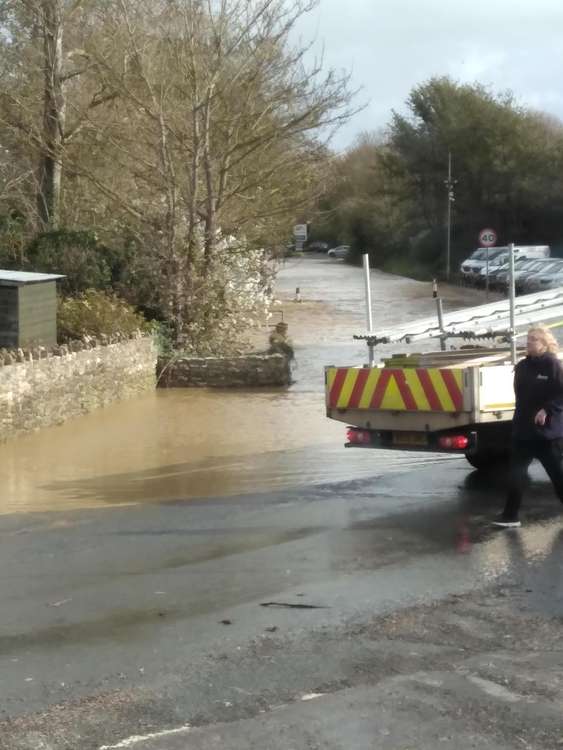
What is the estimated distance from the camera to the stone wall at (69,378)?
16094 mm

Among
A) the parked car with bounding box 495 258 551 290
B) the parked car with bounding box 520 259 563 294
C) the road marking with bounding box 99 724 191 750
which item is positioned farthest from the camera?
the parked car with bounding box 495 258 551 290

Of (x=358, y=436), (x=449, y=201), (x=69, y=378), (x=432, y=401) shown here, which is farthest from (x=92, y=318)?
(x=449, y=201)

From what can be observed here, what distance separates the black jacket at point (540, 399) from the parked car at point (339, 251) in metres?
76.1

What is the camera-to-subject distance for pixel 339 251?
300ft

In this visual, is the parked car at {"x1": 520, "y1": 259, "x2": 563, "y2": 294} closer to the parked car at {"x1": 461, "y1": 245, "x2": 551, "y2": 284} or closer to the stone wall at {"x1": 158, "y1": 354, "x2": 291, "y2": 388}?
the parked car at {"x1": 461, "y1": 245, "x2": 551, "y2": 284}

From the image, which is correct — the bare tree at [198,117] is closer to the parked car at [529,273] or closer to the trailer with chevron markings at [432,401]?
the trailer with chevron markings at [432,401]

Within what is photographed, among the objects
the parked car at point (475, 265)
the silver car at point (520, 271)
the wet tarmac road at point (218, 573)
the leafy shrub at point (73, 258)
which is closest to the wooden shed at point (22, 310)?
the wet tarmac road at point (218, 573)

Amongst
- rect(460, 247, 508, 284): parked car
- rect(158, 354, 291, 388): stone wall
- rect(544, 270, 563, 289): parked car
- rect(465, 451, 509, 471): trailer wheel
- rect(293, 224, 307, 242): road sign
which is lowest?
rect(465, 451, 509, 471): trailer wheel

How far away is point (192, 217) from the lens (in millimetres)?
23625

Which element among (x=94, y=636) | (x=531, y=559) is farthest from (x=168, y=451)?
(x=94, y=636)

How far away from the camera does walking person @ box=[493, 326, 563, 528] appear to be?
962 centimetres

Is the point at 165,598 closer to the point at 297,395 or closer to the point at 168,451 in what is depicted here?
the point at 168,451

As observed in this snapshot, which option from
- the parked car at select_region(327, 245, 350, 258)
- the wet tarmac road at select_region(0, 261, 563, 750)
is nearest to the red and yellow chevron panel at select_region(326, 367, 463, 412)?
the wet tarmac road at select_region(0, 261, 563, 750)

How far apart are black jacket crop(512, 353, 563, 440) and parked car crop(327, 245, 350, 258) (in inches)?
2997
